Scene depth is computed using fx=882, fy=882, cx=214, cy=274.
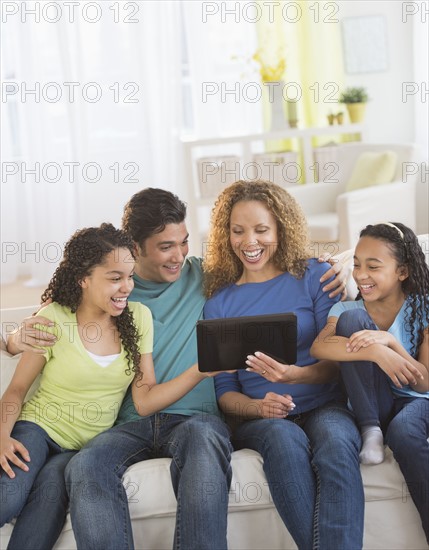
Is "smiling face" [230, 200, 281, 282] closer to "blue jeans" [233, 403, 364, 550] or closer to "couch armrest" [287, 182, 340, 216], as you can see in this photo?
"blue jeans" [233, 403, 364, 550]

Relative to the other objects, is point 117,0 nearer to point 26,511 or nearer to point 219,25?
point 219,25

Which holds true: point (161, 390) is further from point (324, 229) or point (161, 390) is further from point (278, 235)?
point (324, 229)

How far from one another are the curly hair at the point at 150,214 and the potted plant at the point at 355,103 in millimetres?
3351

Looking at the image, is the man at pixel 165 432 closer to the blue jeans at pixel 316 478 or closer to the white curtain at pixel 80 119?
the blue jeans at pixel 316 478

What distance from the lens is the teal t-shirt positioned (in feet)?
7.35

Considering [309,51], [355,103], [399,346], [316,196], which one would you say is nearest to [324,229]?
[316,196]

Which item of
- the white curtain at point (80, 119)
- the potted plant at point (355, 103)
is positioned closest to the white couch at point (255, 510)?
the white curtain at point (80, 119)

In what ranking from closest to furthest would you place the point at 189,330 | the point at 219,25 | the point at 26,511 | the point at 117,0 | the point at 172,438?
the point at 26,511, the point at 172,438, the point at 189,330, the point at 117,0, the point at 219,25

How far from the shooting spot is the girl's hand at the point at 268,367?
2094 millimetres

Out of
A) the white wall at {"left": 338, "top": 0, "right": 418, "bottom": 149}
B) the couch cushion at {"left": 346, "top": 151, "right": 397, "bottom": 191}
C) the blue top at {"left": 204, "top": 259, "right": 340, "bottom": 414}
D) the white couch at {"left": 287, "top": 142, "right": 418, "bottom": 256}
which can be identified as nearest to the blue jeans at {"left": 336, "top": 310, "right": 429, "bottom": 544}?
the blue top at {"left": 204, "top": 259, "right": 340, "bottom": 414}

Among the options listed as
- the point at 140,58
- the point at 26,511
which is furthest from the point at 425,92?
the point at 26,511

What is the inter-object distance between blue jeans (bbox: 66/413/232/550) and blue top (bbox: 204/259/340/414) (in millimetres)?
157

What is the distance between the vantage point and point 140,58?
18.1 feet

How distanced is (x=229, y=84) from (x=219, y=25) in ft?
1.27
